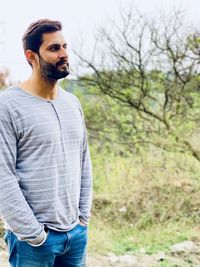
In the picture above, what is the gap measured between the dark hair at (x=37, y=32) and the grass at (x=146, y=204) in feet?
7.61

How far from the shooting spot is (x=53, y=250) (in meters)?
1.64

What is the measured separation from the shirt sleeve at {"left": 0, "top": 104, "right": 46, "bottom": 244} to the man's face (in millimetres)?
236

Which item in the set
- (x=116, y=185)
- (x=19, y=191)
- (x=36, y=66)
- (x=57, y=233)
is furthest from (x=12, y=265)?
(x=116, y=185)

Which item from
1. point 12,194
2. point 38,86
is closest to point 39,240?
point 12,194

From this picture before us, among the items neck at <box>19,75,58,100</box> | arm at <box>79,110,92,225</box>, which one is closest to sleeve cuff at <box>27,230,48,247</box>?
arm at <box>79,110,92,225</box>

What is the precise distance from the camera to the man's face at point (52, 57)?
65.4 inches

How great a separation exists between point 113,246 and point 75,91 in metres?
3.27

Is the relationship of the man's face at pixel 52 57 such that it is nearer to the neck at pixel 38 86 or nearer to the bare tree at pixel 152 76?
the neck at pixel 38 86

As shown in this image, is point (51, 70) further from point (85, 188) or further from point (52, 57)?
point (85, 188)

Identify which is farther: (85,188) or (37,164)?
(85,188)

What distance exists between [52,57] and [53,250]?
2.43ft

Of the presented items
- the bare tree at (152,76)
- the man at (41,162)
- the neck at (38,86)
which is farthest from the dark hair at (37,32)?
the bare tree at (152,76)

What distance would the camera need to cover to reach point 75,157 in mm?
1736

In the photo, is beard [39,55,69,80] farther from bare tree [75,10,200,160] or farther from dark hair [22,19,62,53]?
bare tree [75,10,200,160]
